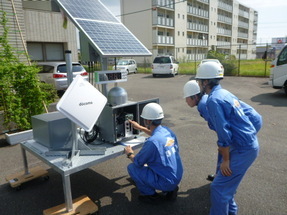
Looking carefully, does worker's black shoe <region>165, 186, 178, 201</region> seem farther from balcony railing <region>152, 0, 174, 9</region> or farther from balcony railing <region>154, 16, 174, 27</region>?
balcony railing <region>152, 0, 174, 9</region>

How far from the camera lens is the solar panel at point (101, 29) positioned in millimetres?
3248

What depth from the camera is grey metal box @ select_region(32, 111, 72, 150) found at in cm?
297

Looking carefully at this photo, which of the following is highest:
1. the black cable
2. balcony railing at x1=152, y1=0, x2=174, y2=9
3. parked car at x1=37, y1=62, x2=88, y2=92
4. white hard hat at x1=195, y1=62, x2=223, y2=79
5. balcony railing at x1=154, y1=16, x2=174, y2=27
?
balcony railing at x1=152, y1=0, x2=174, y2=9

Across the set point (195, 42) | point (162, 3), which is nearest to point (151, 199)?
point (162, 3)

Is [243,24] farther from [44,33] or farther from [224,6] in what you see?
[44,33]

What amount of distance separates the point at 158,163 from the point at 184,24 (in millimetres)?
36580

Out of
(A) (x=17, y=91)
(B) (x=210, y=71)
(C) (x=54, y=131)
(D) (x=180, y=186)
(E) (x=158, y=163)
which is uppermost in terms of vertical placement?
(B) (x=210, y=71)

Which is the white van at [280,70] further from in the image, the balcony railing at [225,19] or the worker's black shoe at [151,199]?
the balcony railing at [225,19]

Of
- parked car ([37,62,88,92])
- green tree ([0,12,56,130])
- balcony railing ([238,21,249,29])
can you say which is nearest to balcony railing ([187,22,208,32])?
balcony railing ([238,21,249,29])

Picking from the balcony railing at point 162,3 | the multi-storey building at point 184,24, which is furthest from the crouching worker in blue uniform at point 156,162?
the balcony railing at point 162,3

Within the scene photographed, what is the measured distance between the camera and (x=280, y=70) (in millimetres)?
9344

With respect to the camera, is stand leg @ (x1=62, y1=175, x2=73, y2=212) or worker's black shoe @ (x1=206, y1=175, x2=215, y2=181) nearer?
stand leg @ (x1=62, y1=175, x2=73, y2=212)

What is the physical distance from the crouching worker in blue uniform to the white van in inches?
324

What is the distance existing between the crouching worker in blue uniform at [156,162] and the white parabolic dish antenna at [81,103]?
0.63 m
